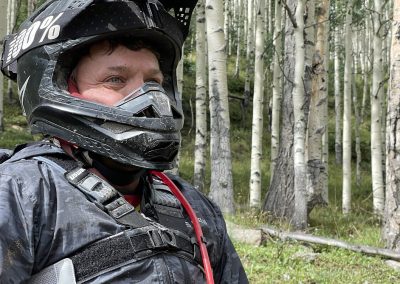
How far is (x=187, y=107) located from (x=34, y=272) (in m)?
21.8

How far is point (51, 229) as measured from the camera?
137 centimetres

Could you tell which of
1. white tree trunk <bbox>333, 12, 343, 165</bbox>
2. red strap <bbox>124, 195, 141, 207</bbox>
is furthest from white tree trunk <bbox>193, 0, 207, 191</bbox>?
red strap <bbox>124, 195, 141, 207</bbox>

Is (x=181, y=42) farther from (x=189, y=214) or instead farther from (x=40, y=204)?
(x=40, y=204)

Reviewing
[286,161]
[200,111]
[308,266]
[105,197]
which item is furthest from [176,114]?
[200,111]

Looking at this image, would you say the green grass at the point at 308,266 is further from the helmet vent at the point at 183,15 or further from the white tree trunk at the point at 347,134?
the white tree trunk at the point at 347,134

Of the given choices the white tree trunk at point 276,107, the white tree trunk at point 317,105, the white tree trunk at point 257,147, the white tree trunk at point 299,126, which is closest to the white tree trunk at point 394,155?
the white tree trunk at point 299,126

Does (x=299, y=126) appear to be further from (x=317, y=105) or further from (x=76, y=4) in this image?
(x=76, y=4)

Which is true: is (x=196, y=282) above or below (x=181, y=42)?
below

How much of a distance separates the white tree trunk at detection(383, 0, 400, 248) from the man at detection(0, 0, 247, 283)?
5221 mm

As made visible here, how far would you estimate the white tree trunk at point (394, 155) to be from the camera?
6.58 metres

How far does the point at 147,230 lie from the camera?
146 centimetres

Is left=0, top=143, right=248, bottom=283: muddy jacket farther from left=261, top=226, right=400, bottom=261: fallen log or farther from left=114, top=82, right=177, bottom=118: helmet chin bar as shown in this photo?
left=261, top=226, right=400, bottom=261: fallen log

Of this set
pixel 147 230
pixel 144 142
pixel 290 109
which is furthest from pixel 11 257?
pixel 290 109

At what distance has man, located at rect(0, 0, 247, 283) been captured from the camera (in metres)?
1.36
